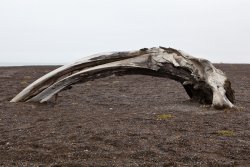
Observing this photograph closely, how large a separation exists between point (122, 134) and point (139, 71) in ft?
18.2

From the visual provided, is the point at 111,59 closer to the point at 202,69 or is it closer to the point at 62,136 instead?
the point at 202,69

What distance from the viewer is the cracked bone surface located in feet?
53.0

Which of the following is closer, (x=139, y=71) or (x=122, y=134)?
(x=122, y=134)

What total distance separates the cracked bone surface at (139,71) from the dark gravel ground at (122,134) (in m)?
0.64

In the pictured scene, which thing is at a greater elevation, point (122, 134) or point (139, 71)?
point (139, 71)

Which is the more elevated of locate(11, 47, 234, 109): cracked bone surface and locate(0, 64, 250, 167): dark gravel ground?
locate(11, 47, 234, 109): cracked bone surface

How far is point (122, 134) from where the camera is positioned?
11.3 meters

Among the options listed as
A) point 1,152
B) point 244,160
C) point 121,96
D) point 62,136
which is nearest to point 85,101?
point 121,96

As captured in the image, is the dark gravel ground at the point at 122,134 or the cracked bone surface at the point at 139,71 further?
the cracked bone surface at the point at 139,71

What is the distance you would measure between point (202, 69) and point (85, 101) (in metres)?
5.00

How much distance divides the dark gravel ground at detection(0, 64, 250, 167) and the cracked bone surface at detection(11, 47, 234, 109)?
64 centimetres

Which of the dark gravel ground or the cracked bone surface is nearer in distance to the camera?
the dark gravel ground

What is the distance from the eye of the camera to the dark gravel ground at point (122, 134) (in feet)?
30.1

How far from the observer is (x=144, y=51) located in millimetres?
16594
